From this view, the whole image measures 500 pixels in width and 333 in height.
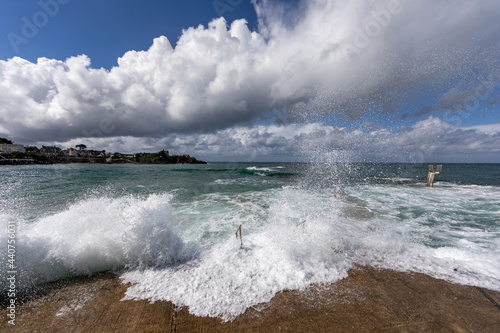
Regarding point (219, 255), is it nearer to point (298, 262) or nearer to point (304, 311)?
point (298, 262)

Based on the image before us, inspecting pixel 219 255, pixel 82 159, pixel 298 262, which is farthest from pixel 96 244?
pixel 82 159

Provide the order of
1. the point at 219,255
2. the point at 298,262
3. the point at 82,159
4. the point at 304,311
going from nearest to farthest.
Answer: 1. the point at 304,311
2. the point at 298,262
3. the point at 219,255
4. the point at 82,159

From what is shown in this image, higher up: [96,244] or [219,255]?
[96,244]

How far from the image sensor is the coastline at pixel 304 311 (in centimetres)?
327

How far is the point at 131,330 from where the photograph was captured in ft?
10.6

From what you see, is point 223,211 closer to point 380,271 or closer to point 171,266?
point 171,266

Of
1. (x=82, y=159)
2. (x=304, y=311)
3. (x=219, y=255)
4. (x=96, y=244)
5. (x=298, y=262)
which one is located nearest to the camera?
(x=304, y=311)

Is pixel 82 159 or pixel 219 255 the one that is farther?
pixel 82 159

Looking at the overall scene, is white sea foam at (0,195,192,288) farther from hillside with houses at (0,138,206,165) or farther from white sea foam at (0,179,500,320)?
hillside with houses at (0,138,206,165)

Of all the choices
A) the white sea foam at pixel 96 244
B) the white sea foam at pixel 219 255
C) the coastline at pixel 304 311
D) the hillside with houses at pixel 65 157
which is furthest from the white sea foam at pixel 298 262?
the hillside with houses at pixel 65 157

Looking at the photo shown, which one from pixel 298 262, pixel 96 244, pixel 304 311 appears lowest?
pixel 304 311

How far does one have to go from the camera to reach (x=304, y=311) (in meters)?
3.57

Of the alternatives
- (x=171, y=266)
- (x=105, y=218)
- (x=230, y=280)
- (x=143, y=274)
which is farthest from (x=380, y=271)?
(x=105, y=218)

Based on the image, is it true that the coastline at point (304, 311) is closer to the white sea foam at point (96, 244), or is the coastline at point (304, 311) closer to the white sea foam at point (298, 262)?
the white sea foam at point (298, 262)
